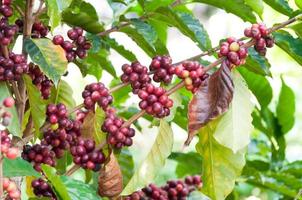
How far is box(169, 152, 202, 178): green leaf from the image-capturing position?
1.60 m

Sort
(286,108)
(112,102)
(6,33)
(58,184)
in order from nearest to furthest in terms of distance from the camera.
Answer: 1. (58,184)
2. (6,33)
3. (112,102)
4. (286,108)

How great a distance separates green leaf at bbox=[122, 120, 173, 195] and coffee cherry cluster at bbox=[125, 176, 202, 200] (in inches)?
3.8

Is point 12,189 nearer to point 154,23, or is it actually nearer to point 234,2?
point 234,2

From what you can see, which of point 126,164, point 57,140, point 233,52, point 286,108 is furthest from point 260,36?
point 286,108

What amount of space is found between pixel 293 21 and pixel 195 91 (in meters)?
0.22

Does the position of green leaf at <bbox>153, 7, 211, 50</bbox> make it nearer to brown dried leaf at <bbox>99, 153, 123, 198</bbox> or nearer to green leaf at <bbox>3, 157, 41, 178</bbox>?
brown dried leaf at <bbox>99, 153, 123, 198</bbox>

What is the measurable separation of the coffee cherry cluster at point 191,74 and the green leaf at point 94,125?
6.2 inches

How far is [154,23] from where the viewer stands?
139 cm

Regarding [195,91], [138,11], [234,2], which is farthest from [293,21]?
[138,11]

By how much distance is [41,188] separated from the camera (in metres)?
1.01

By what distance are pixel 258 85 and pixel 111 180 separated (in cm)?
63

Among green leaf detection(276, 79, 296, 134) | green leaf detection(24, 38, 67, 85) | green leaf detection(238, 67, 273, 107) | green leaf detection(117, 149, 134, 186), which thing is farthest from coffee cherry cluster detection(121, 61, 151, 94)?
green leaf detection(276, 79, 296, 134)

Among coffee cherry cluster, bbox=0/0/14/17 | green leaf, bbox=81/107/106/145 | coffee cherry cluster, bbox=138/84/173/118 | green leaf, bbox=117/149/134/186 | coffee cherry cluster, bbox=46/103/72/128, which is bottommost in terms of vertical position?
green leaf, bbox=117/149/134/186

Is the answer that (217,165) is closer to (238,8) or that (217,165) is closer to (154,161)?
(154,161)
